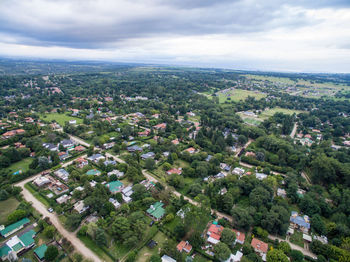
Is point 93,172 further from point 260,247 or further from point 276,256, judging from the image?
point 276,256

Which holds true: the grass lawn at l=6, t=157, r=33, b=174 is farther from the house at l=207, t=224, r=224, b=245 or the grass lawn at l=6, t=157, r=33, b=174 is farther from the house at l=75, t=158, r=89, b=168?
the house at l=207, t=224, r=224, b=245

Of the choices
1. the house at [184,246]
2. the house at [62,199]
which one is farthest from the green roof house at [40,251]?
the house at [184,246]

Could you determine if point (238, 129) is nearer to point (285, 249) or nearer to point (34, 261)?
point (285, 249)

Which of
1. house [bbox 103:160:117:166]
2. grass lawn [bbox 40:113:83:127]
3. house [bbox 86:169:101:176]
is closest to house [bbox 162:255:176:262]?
house [bbox 86:169:101:176]

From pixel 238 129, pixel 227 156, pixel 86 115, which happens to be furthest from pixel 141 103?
pixel 227 156

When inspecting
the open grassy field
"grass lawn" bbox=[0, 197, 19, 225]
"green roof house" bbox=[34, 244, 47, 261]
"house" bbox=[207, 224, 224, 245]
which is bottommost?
"grass lawn" bbox=[0, 197, 19, 225]

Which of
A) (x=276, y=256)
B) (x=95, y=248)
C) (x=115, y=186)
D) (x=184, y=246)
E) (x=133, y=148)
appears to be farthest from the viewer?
(x=133, y=148)

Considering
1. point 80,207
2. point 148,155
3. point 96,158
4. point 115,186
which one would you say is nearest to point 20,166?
point 96,158
